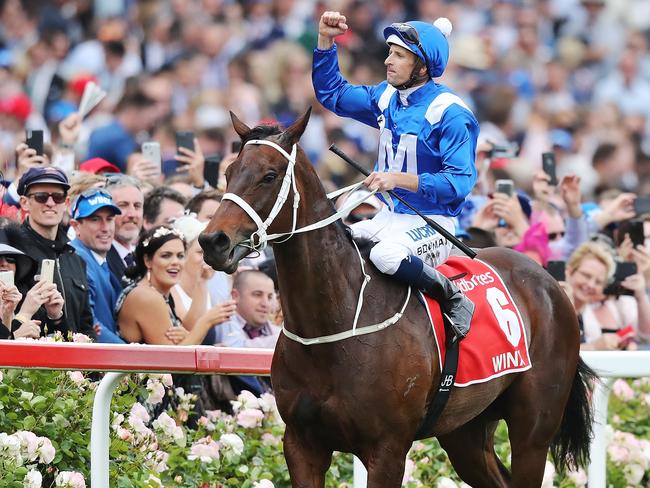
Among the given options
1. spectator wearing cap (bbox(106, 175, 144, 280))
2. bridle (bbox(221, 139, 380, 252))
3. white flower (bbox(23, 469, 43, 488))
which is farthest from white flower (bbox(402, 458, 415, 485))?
white flower (bbox(23, 469, 43, 488))

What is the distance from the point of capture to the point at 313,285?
4.88 meters

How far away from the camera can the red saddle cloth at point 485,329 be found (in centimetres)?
526

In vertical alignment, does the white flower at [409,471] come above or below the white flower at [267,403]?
below

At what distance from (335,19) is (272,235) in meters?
1.11

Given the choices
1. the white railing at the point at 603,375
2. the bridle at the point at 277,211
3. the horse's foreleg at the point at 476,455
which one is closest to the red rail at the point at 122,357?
the bridle at the point at 277,211

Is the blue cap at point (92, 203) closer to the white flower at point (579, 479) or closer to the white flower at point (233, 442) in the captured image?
the white flower at point (233, 442)

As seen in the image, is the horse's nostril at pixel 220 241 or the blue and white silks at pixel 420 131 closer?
the horse's nostril at pixel 220 241

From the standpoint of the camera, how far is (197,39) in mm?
14922

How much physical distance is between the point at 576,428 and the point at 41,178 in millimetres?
2762

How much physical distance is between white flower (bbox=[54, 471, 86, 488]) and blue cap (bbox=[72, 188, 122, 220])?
2.14m

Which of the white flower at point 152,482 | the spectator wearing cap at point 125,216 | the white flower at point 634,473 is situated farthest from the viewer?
the spectator wearing cap at point 125,216

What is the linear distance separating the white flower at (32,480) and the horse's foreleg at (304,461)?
2.93 feet

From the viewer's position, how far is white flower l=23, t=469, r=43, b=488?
477 cm

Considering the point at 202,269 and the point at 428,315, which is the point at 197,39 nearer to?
the point at 202,269
